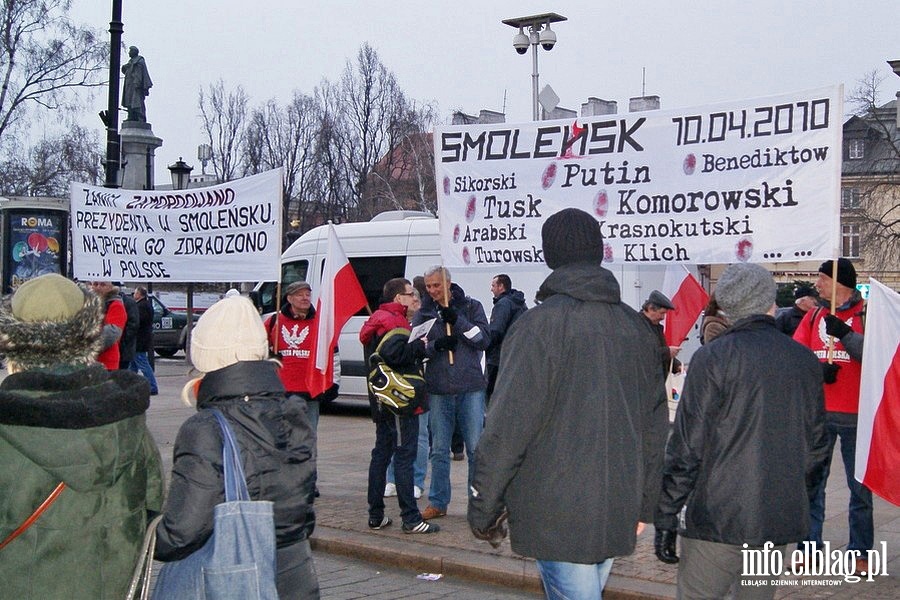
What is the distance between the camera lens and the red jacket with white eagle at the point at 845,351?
6.19 metres

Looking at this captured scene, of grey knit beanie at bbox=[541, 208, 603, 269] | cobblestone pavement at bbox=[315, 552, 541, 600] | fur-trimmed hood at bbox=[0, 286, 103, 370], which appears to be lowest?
cobblestone pavement at bbox=[315, 552, 541, 600]

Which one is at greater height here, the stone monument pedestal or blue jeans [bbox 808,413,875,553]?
the stone monument pedestal

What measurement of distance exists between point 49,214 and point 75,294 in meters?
19.7

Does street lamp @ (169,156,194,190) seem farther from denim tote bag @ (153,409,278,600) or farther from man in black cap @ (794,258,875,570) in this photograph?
denim tote bag @ (153,409,278,600)

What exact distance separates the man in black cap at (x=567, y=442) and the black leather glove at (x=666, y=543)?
0.52 meters

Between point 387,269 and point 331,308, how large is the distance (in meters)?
5.91

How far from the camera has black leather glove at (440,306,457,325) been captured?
7719 millimetres

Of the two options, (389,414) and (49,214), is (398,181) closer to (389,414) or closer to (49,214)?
(49,214)

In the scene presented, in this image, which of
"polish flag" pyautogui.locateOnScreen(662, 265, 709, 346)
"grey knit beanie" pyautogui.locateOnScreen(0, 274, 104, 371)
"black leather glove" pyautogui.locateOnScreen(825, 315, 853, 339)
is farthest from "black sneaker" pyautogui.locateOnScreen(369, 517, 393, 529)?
"grey knit beanie" pyautogui.locateOnScreen(0, 274, 104, 371)

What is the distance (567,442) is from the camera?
337 cm

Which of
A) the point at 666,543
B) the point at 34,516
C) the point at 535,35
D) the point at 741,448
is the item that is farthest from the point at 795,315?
the point at 535,35

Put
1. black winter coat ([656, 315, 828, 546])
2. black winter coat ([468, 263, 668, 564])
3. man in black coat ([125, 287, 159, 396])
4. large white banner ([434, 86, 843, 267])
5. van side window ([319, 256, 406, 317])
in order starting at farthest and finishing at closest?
1. man in black coat ([125, 287, 159, 396])
2. van side window ([319, 256, 406, 317])
3. large white banner ([434, 86, 843, 267])
4. black winter coat ([656, 315, 828, 546])
5. black winter coat ([468, 263, 668, 564])

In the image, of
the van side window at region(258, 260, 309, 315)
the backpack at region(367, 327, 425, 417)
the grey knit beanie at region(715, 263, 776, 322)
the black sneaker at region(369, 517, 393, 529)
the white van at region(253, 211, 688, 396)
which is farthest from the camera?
the van side window at region(258, 260, 309, 315)

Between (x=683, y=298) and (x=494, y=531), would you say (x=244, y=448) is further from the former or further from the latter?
(x=683, y=298)
